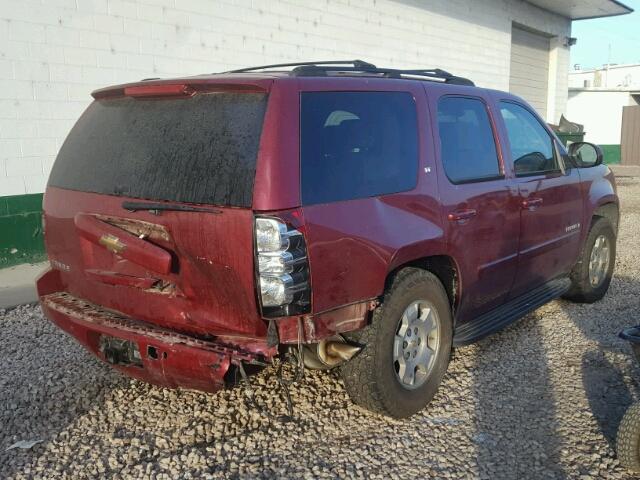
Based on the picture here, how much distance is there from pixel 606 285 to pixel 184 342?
14.6 feet

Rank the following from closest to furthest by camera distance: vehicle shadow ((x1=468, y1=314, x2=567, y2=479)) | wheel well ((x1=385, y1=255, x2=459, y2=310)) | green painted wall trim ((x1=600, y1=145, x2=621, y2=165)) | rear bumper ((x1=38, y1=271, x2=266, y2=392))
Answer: rear bumper ((x1=38, y1=271, x2=266, y2=392))
vehicle shadow ((x1=468, y1=314, x2=567, y2=479))
wheel well ((x1=385, y1=255, x2=459, y2=310))
green painted wall trim ((x1=600, y1=145, x2=621, y2=165))

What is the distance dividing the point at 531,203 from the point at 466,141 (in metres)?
0.80

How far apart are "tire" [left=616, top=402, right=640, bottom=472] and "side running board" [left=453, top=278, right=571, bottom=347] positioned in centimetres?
104

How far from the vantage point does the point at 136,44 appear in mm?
7449

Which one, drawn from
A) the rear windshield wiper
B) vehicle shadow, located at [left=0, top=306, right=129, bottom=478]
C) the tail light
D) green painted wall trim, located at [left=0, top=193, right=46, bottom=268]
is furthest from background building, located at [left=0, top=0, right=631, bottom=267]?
the tail light

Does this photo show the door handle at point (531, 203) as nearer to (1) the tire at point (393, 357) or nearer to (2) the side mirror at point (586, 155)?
(2) the side mirror at point (586, 155)

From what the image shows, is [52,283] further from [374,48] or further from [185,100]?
[374,48]

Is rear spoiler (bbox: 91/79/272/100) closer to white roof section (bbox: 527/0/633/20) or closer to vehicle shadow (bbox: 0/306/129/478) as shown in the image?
vehicle shadow (bbox: 0/306/129/478)

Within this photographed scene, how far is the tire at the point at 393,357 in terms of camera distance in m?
3.17

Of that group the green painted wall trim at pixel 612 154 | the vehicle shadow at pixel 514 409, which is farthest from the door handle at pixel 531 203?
the green painted wall trim at pixel 612 154

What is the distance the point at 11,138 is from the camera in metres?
6.57

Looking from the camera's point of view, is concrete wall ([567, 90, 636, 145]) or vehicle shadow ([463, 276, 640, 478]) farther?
concrete wall ([567, 90, 636, 145])

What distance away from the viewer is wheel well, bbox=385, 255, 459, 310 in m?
3.55

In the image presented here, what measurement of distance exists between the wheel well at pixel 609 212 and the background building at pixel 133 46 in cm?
529
